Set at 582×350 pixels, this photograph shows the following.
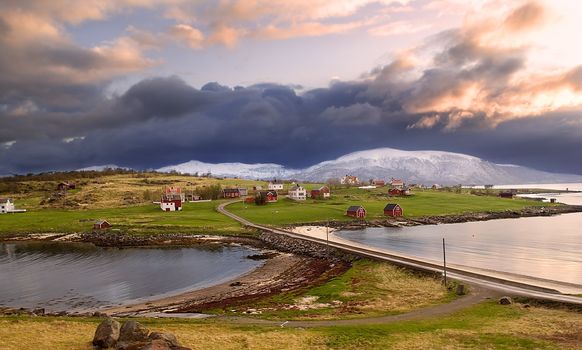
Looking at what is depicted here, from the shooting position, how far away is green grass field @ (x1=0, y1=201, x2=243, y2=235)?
420 feet

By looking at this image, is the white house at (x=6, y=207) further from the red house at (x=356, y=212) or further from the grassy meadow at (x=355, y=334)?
the grassy meadow at (x=355, y=334)

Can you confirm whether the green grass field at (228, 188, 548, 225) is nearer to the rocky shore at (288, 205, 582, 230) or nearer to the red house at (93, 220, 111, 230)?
the rocky shore at (288, 205, 582, 230)

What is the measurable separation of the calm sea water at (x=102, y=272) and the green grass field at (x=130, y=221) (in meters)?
19.8

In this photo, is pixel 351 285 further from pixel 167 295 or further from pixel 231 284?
pixel 167 295

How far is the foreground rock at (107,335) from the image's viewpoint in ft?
98.6

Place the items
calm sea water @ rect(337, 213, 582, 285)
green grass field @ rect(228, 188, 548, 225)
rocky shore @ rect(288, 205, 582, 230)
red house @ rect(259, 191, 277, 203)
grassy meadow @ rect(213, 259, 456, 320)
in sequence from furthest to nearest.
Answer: red house @ rect(259, 191, 277, 203) < green grass field @ rect(228, 188, 548, 225) < rocky shore @ rect(288, 205, 582, 230) < calm sea water @ rect(337, 213, 582, 285) < grassy meadow @ rect(213, 259, 456, 320)

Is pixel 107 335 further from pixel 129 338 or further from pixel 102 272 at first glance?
pixel 102 272

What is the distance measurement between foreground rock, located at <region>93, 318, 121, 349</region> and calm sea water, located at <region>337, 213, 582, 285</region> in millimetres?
63688

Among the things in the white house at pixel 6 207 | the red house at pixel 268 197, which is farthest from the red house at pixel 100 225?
the white house at pixel 6 207

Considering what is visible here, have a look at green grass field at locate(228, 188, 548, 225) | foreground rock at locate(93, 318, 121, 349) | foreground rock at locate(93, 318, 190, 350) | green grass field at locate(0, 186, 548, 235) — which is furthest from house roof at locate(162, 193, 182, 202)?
foreground rock at locate(93, 318, 121, 349)

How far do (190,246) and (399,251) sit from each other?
2014 inches

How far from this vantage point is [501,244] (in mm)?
105188

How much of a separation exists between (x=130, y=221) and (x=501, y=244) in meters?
111

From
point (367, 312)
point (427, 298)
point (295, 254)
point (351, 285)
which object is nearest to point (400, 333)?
point (367, 312)
